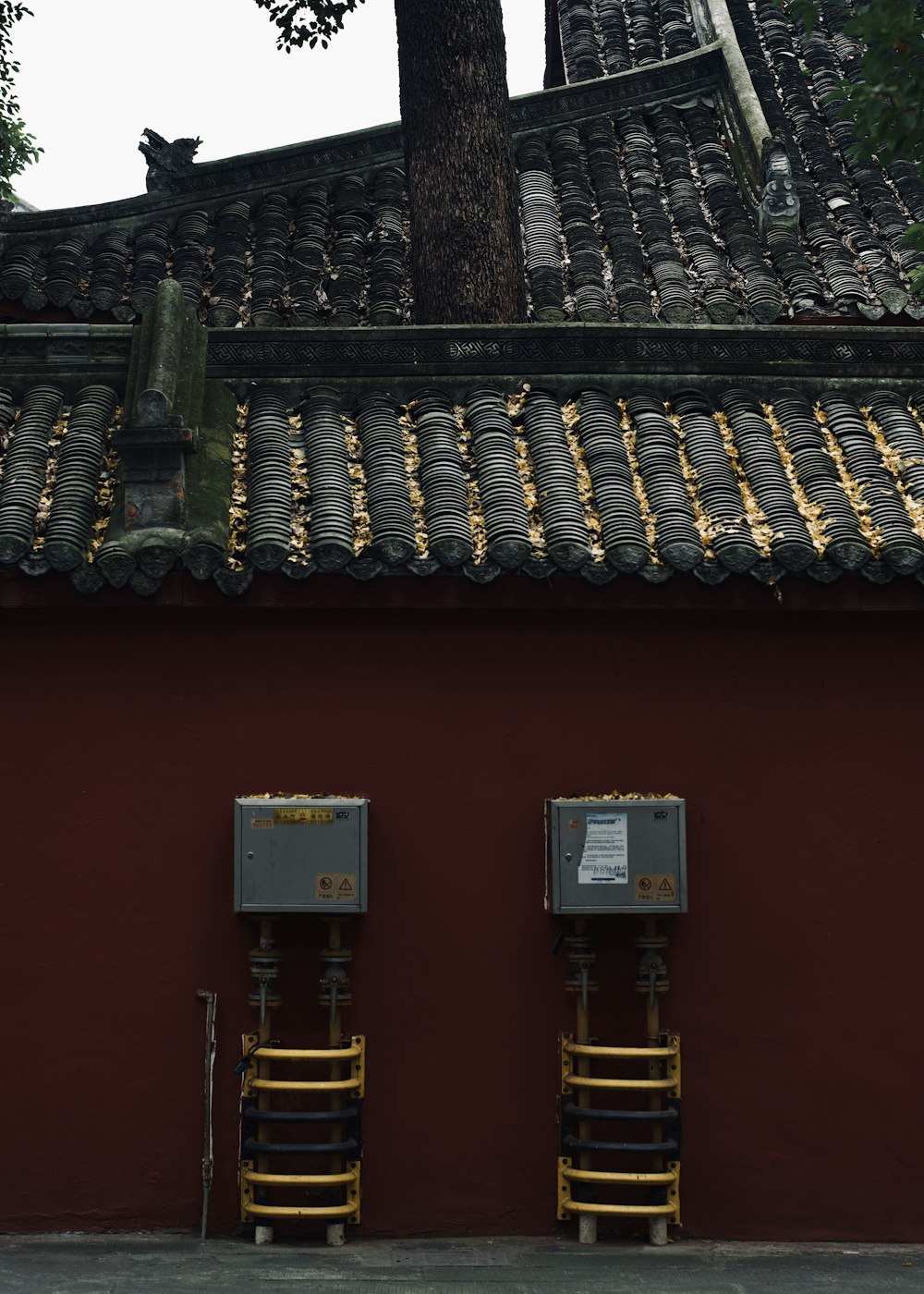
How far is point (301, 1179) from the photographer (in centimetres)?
668

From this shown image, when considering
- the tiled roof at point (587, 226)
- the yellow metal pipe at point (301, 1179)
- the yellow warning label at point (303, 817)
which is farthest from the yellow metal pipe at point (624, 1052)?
the tiled roof at point (587, 226)

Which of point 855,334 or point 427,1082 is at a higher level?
point 855,334

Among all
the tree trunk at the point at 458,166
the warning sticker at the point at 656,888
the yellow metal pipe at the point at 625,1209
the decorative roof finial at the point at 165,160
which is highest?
the decorative roof finial at the point at 165,160

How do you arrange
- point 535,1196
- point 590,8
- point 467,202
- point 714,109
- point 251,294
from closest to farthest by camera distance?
point 535,1196, point 467,202, point 251,294, point 714,109, point 590,8

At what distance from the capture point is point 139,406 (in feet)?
23.6

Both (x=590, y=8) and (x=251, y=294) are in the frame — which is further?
(x=590, y=8)

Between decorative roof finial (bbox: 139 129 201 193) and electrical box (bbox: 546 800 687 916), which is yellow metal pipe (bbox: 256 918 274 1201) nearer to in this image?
electrical box (bbox: 546 800 687 916)

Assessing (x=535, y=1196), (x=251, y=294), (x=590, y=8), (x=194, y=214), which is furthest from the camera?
(x=590, y=8)

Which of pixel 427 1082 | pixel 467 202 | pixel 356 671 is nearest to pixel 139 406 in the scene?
pixel 356 671

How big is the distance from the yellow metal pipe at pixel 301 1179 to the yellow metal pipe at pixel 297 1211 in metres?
0.09

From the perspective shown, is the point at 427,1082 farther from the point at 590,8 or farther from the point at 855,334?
the point at 590,8

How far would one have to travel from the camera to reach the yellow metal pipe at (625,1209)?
6768 millimetres

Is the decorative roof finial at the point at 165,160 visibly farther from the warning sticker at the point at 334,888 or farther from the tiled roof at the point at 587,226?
the warning sticker at the point at 334,888

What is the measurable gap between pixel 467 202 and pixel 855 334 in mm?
3653
